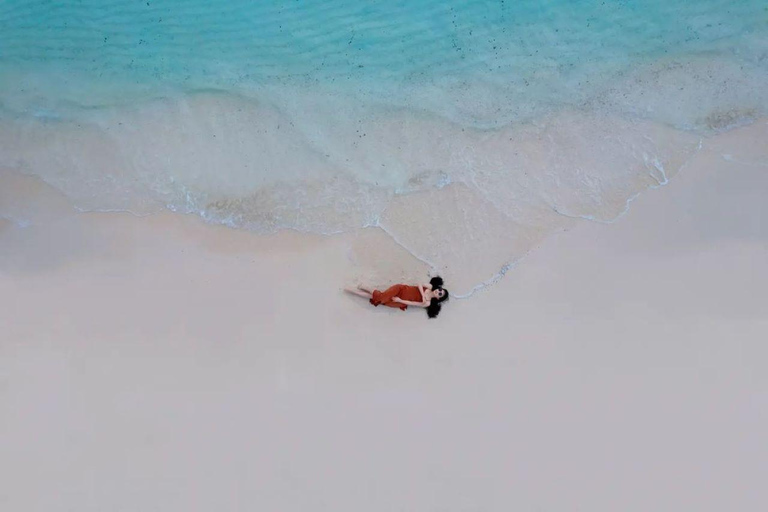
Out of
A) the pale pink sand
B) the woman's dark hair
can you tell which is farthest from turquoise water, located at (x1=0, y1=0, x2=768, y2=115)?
the woman's dark hair

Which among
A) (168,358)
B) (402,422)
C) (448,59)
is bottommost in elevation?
(402,422)

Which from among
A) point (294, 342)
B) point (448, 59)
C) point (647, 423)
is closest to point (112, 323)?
point (294, 342)

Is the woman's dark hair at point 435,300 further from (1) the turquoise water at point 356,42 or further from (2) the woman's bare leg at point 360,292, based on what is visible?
(1) the turquoise water at point 356,42

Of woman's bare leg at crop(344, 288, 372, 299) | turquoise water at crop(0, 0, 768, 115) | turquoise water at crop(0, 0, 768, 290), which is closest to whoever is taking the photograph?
woman's bare leg at crop(344, 288, 372, 299)

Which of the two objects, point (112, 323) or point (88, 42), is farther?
point (88, 42)

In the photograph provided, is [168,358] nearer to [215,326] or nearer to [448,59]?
[215,326]

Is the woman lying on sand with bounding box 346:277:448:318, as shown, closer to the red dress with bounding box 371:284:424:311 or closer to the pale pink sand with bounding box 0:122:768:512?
the red dress with bounding box 371:284:424:311
